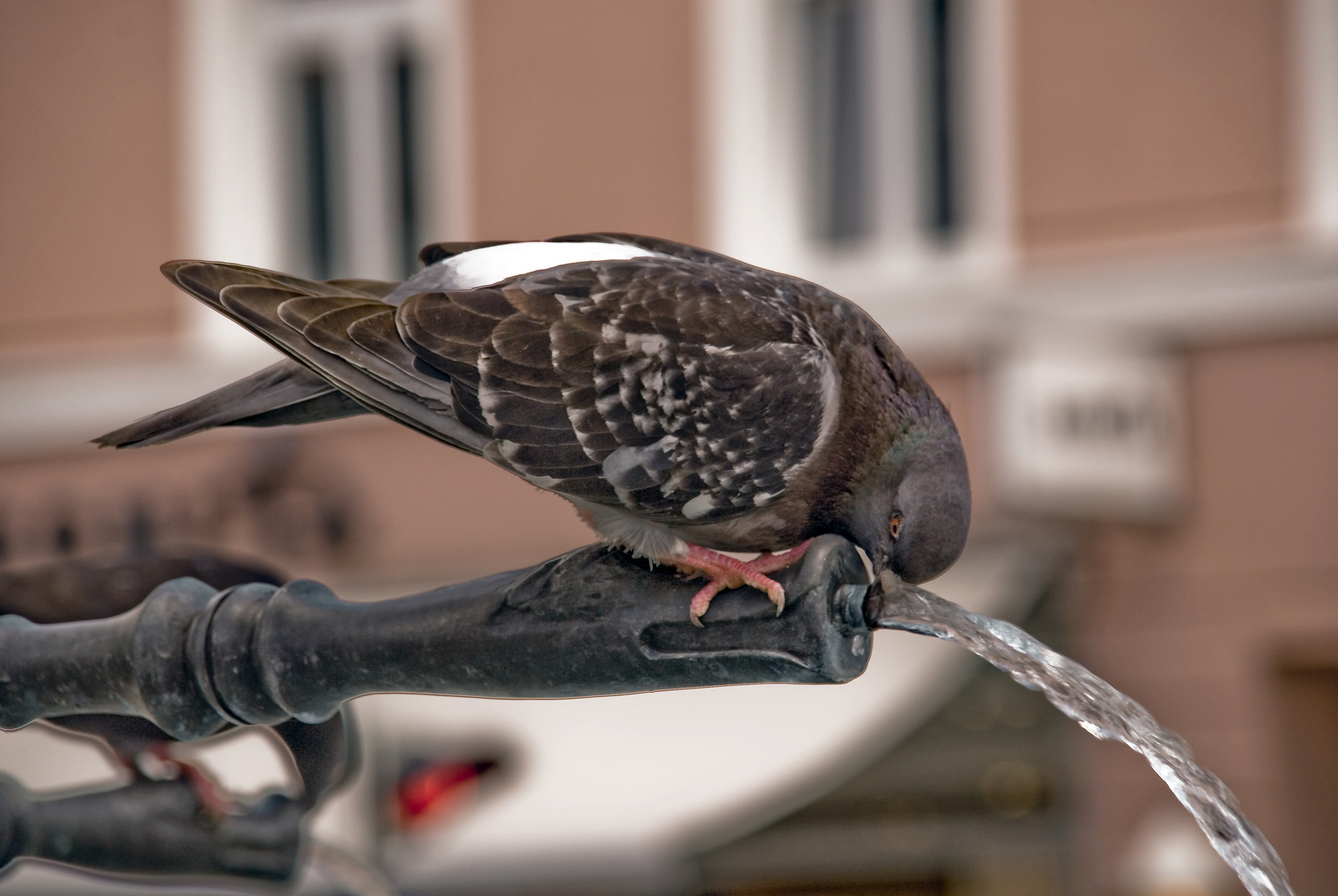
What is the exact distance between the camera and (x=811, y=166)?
25.7ft

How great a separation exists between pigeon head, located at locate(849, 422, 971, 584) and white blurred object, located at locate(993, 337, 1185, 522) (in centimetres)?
466

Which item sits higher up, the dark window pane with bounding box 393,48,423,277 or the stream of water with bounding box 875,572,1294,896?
the dark window pane with bounding box 393,48,423,277

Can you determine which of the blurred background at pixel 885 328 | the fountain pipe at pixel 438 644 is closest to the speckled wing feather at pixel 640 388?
the fountain pipe at pixel 438 644

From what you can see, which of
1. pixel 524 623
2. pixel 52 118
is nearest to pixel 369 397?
pixel 524 623

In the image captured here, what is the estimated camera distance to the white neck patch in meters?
2.46

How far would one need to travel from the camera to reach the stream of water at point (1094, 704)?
6.26 feet

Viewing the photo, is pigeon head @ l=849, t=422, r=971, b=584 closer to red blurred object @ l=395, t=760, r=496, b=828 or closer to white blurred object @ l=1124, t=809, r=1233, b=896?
white blurred object @ l=1124, t=809, r=1233, b=896

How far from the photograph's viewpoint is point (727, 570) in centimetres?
207

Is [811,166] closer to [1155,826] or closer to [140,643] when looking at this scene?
[1155,826]

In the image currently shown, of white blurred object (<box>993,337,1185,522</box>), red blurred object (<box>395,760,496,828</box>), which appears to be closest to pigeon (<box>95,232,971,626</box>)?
white blurred object (<box>993,337,1185,522</box>)

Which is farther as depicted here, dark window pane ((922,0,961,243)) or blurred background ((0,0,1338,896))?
dark window pane ((922,0,961,243))

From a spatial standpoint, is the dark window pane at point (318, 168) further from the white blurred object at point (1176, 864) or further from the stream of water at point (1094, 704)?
the stream of water at point (1094, 704)

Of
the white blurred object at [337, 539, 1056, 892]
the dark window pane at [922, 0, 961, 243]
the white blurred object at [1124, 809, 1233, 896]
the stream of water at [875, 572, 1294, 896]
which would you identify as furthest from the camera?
the dark window pane at [922, 0, 961, 243]

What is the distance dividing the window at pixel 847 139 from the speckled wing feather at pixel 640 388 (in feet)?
17.4
